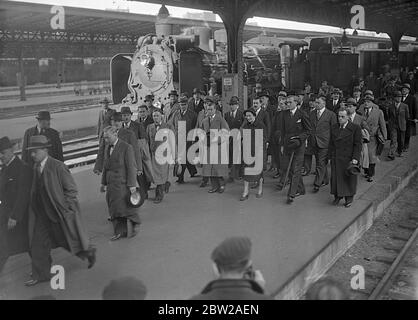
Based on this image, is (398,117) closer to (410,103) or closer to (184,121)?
(410,103)

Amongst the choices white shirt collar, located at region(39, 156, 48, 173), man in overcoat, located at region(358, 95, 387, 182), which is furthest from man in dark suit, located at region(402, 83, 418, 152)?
white shirt collar, located at region(39, 156, 48, 173)

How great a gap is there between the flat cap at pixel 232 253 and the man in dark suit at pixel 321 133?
5.48 metres

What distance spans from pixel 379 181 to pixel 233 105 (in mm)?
3032

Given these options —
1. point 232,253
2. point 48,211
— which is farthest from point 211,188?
point 232,253

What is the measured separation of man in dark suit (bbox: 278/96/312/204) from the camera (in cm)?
725

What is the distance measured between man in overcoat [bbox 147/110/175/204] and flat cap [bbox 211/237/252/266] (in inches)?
190

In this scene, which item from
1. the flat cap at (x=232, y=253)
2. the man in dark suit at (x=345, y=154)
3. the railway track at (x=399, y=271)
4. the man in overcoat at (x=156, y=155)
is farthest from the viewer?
the man in overcoat at (x=156, y=155)

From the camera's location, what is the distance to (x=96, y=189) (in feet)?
27.7

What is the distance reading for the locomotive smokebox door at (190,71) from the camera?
11820 mm

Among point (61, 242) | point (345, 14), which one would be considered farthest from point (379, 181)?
point (345, 14)

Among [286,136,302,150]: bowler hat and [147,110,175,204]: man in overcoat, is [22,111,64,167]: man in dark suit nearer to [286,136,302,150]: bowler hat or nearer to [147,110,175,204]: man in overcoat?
[147,110,175,204]: man in overcoat

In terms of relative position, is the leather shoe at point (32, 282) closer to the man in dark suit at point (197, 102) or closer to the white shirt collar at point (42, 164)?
the white shirt collar at point (42, 164)

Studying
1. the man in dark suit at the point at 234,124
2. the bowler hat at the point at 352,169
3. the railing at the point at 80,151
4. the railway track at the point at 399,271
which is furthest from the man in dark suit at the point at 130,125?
the railing at the point at 80,151
